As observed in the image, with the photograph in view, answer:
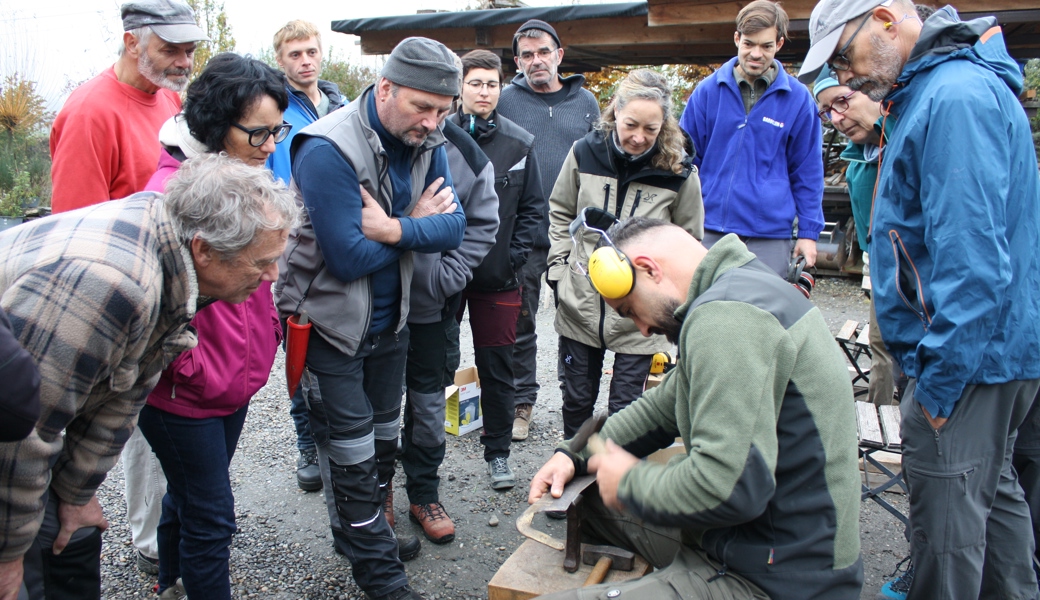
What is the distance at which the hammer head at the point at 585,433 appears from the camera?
238cm

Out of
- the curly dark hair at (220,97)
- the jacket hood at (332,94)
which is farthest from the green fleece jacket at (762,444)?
the jacket hood at (332,94)

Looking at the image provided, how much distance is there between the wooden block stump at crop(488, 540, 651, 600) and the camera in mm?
2279

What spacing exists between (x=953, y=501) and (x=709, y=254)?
1.18m

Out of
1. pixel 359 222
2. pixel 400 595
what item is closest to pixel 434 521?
pixel 400 595

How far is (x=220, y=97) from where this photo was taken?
2443mm

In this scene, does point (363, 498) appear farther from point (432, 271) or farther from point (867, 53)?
point (867, 53)

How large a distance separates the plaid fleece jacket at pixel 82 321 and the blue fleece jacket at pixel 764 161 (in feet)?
10.5

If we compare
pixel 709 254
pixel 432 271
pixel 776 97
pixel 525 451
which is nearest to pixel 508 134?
pixel 432 271

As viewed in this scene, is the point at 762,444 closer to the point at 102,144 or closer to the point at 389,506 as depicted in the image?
the point at 389,506

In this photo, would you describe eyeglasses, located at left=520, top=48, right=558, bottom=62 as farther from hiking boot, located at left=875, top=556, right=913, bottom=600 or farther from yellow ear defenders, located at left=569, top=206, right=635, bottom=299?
hiking boot, located at left=875, top=556, right=913, bottom=600

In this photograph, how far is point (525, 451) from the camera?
4.41 meters

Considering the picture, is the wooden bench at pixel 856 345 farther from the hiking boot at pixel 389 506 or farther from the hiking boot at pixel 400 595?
the hiking boot at pixel 400 595

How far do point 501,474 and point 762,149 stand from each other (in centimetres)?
237

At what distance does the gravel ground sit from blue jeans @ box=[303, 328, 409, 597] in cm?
35
